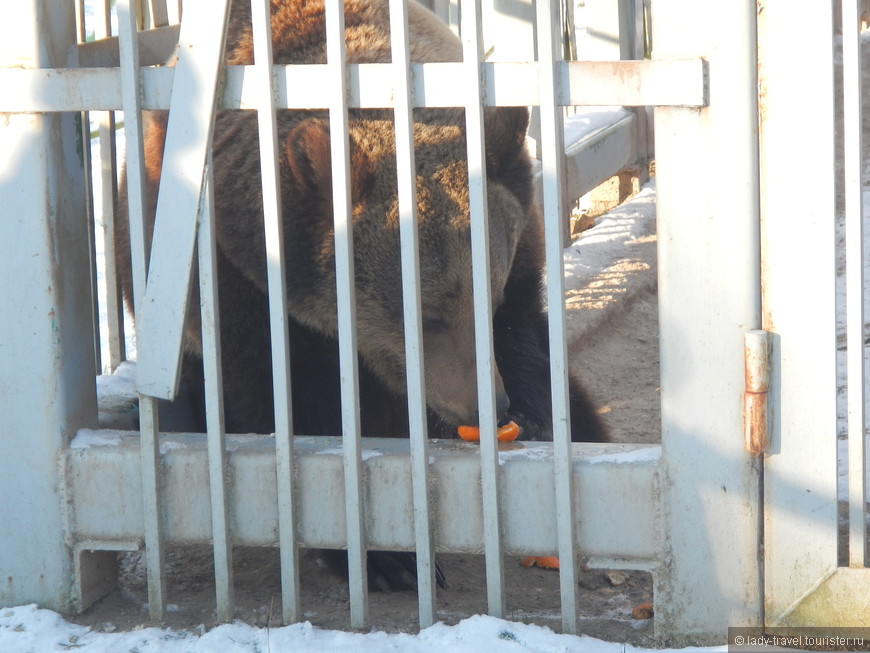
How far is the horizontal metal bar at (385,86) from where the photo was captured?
231 centimetres

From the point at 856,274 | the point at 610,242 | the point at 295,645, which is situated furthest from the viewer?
the point at 610,242

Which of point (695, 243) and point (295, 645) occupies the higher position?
point (695, 243)

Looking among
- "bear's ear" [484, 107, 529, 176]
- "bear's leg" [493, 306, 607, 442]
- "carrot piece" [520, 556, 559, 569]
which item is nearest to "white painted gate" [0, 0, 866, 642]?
"carrot piece" [520, 556, 559, 569]

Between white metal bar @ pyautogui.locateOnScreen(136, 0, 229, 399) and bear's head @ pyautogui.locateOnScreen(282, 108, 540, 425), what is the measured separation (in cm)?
76

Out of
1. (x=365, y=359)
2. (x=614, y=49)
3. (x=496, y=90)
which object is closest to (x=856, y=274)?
(x=496, y=90)

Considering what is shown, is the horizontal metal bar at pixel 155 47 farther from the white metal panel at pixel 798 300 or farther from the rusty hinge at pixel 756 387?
the rusty hinge at pixel 756 387

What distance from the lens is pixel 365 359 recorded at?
12.6 ft

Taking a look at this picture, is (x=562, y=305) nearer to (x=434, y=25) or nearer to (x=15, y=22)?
(x=15, y=22)

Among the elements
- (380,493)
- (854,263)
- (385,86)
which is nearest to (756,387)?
(854,263)

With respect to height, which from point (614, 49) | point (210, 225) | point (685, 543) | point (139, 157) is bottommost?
point (685, 543)

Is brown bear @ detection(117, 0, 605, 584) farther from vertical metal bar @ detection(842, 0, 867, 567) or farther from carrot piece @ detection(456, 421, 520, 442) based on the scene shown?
vertical metal bar @ detection(842, 0, 867, 567)

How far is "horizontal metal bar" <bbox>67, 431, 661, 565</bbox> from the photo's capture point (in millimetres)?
2469

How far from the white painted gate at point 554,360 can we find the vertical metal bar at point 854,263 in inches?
1.1

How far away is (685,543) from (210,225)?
138cm
